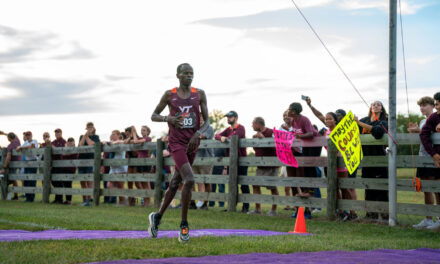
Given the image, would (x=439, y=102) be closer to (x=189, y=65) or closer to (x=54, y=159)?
(x=189, y=65)

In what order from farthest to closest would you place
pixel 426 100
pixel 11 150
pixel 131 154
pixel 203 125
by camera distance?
pixel 11 150, pixel 131 154, pixel 426 100, pixel 203 125

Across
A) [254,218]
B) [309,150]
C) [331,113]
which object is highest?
[331,113]

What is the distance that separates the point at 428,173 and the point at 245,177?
4.37 m

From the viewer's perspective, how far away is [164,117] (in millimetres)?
7512

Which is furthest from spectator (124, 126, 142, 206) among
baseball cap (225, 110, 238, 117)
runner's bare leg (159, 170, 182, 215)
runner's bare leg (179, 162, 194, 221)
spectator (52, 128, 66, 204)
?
runner's bare leg (179, 162, 194, 221)

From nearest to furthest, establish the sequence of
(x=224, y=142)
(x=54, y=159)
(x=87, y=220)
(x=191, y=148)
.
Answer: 1. (x=191, y=148)
2. (x=87, y=220)
3. (x=224, y=142)
4. (x=54, y=159)

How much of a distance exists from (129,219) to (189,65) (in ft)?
13.8

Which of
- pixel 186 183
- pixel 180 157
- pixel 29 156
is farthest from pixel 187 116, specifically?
pixel 29 156

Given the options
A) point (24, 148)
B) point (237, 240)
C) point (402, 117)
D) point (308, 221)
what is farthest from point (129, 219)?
point (402, 117)

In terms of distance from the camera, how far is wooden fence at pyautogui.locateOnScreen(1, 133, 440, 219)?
991 cm

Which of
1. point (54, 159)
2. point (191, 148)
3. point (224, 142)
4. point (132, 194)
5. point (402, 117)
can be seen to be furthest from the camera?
point (402, 117)

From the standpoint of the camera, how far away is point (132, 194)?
50.3ft

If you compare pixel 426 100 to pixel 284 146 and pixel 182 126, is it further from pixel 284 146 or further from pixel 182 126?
pixel 182 126

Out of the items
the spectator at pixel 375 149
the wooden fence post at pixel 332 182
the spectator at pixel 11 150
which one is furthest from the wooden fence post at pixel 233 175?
the spectator at pixel 11 150
